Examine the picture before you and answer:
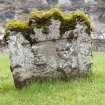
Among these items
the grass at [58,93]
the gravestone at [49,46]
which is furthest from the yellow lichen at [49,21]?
the grass at [58,93]

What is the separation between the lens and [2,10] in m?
38.0

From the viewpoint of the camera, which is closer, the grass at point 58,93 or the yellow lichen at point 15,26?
the grass at point 58,93

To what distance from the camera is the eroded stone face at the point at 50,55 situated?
9492mm

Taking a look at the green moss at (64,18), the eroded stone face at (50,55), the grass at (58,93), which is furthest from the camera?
the green moss at (64,18)

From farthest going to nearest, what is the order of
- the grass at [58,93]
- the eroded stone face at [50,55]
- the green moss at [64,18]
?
the green moss at [64,18], the eroded stone face at [50,55], the grass at [58,93]

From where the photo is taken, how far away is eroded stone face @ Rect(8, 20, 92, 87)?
31.1ft

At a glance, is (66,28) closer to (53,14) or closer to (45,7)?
(53,14)

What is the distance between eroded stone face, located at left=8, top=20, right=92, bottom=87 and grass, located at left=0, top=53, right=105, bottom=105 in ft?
0.78

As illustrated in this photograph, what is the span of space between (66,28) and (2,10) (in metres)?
28.6

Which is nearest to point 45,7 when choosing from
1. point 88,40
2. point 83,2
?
point 83,2

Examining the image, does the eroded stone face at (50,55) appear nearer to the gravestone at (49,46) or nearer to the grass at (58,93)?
the gravestone at (49,46)

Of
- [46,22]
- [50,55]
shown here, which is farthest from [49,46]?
[46,22]

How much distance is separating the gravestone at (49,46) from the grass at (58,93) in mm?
251

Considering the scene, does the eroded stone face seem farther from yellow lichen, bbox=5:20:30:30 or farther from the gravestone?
yellow lichen, bbox=5:20:30:30
